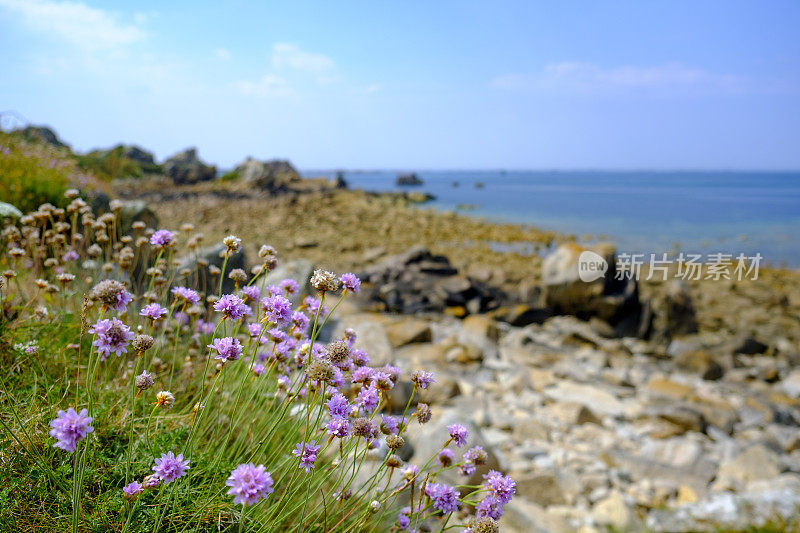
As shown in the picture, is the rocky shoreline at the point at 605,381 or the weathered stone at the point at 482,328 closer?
the rocky shoreline at the point at 605,381

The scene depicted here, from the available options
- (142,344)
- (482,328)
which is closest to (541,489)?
(142,344)

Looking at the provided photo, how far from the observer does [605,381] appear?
25.3 feet

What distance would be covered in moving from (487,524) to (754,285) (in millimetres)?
14985

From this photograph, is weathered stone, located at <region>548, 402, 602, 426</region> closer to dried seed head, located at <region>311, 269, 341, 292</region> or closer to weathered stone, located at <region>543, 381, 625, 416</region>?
weathered stone, located at <region>543, 381, 625, 416</region>

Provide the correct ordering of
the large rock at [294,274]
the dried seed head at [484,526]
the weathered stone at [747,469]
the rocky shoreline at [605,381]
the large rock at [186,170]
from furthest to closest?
the large rock at [186,170]
the large rock at [294,274]
the weathered stone at [747,469]
the rocky shoreline at [605,381]
the dried seed head at [484,526]

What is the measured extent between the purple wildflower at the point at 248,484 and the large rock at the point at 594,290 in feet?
32.3

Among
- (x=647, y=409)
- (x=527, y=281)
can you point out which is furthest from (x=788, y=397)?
(x=527, y=281)

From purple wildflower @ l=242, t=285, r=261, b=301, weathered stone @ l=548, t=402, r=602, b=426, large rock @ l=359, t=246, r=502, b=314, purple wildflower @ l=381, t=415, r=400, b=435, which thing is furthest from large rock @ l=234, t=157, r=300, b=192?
purple wildflower @ l=381, t=415, r=400, b=435

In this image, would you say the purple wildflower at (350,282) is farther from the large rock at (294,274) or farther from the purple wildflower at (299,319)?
the large rock at (294,274)

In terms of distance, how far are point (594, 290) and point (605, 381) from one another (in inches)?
119

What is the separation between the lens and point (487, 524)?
185 centimetres

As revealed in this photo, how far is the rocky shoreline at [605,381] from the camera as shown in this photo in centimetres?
465

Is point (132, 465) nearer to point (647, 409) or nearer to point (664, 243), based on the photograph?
point (647, 409)

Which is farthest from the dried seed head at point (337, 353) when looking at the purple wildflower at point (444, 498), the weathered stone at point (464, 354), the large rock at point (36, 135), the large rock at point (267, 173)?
the large rock at point (267, 173)
